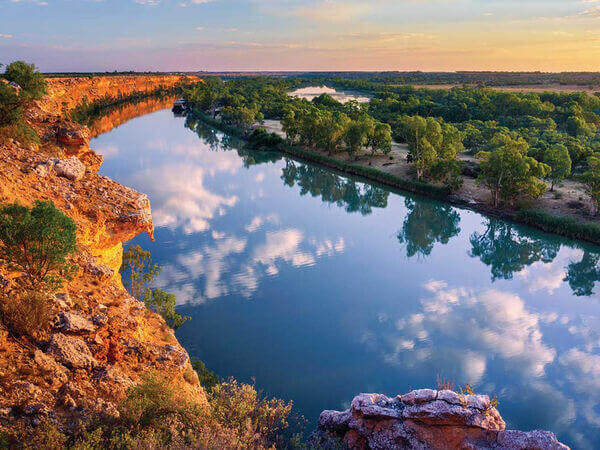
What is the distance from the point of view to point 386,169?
157 ft

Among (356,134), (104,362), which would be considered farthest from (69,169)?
(356,134)

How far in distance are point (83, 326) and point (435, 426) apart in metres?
9.00

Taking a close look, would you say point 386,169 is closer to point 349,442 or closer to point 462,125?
point 462,125

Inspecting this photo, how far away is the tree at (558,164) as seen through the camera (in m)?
36.4

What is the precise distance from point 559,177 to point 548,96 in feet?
186

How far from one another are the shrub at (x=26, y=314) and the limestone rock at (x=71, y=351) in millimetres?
453

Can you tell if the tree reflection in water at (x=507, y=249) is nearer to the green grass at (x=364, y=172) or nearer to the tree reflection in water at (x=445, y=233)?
the tree reflection in water at (x=445, y=233)

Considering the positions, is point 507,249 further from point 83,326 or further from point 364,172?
point 83,326

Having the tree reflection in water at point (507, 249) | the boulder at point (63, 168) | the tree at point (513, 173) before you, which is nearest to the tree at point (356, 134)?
the tree at point (513, 173)

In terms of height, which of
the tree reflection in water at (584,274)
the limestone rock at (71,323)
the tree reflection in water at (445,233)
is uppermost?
the limestone rock at (71,323)

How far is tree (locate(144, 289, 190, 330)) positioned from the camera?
16.9 metres

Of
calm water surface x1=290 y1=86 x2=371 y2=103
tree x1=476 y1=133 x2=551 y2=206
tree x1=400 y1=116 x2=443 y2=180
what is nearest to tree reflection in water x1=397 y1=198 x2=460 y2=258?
tree x1=400 y1=116 x2=443 y2=180

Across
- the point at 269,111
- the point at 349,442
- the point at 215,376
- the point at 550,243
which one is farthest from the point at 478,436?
the point at 269,111

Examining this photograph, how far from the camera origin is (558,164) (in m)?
36.7
